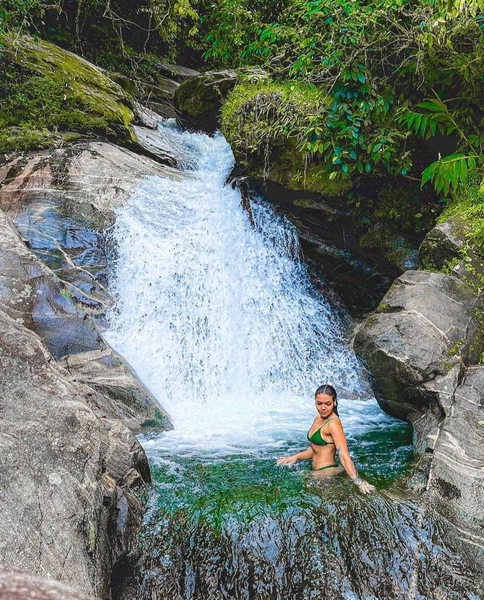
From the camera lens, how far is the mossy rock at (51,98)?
10.0 meters

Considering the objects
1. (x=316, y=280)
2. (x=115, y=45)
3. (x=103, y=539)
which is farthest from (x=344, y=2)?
(x=115, y=45)

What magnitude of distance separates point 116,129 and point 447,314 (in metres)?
7.90

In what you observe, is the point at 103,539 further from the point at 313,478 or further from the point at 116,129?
the point at 116,129

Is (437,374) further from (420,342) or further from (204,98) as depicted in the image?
(204,98)

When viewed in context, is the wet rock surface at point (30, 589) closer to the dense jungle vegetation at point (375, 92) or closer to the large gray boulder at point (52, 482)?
the large gray boulder at point (52, 482)

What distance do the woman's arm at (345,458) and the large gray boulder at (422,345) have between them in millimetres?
1109

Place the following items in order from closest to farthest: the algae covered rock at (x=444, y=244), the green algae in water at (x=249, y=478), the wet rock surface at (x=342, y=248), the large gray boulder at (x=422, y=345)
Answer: the green algae in water at (x=249, y=478), the large gray boulder at (x=422, y=345), the algae covered rock at (x=444, y=244), the wet rock surface at (x=342, y=248)

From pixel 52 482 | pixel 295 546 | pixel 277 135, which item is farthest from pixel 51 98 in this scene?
pixel 295 546

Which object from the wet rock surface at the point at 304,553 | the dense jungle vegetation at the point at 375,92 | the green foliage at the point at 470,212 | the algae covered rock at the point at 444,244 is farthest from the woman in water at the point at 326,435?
the dense jungle vegetation at the point at 375,92

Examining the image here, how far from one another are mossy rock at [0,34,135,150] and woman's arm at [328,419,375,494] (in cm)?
791

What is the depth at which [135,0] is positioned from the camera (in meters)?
15.3

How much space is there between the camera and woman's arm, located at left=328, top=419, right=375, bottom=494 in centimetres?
440

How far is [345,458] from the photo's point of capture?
15.1ft

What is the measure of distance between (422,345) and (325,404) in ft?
5.53
